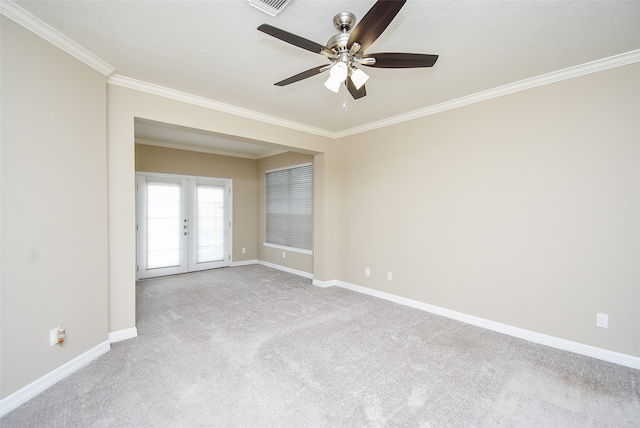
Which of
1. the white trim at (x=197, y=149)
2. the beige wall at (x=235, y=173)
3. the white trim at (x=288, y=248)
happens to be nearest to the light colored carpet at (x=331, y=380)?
→ the white trim at (x=288, y=248)

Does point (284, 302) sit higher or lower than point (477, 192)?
lower

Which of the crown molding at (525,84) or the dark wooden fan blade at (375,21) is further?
the crown molding at (525,84)

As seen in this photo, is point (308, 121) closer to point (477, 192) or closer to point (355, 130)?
point (355, 130)

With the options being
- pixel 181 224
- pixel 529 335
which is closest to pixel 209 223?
pixel 181 224

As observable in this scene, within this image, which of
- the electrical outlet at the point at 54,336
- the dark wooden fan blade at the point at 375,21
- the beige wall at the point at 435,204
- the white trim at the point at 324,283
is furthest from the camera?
the white trim at the point at 324,283

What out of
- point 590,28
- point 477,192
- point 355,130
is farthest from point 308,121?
point 590,28

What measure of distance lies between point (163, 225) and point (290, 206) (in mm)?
2619

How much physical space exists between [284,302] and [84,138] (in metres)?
3.01

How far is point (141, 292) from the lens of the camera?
15.1 feet

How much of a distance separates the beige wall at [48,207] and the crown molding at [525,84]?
3560 millimetres

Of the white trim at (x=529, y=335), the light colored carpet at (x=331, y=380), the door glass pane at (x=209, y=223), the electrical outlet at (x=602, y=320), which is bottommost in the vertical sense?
the light colored carpet at (x=331, y=380)

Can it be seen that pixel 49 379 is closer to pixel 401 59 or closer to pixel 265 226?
pixel 401 59

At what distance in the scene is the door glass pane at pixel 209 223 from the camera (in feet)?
20.7

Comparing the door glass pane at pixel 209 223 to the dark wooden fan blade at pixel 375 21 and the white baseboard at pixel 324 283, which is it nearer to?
the white baseboard at pixel 324 283
